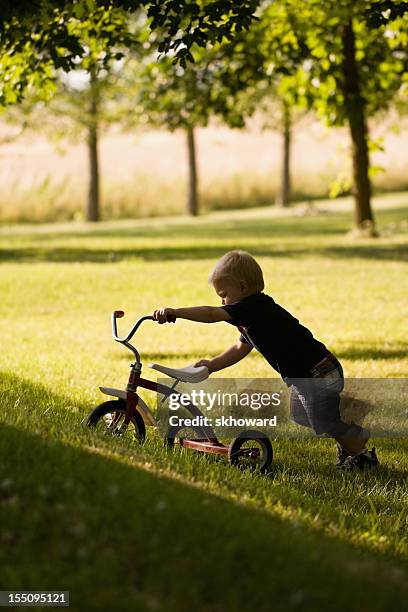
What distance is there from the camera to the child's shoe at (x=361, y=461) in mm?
6785

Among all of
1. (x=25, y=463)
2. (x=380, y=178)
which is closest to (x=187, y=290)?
(x=25, y=463)

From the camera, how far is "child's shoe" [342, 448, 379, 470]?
267 inches

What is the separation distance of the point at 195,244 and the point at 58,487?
22913 millimetres

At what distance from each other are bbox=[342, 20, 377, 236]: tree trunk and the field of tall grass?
18341 mm

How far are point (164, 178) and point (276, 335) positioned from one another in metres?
44.2

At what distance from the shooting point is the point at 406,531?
18.1 ft

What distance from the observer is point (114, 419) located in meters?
6.45

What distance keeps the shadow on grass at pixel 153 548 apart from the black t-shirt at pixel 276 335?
1537 millimetres

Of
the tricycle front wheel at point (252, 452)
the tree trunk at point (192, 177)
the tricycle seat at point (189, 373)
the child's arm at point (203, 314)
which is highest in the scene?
the tree trunk at point (192, 177)

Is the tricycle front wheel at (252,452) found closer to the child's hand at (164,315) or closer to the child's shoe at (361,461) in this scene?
the child's shoe at (361,461)

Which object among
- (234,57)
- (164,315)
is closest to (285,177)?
(234,57)

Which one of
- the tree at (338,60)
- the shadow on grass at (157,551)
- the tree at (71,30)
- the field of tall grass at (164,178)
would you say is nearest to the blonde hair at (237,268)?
the shadow on grass at (157,551)

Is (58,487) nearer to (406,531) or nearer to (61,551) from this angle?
(61,551)

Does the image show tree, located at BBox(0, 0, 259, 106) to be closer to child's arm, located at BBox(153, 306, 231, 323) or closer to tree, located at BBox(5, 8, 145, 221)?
child's arm, located at BBox(153, 306, 231, 323)
